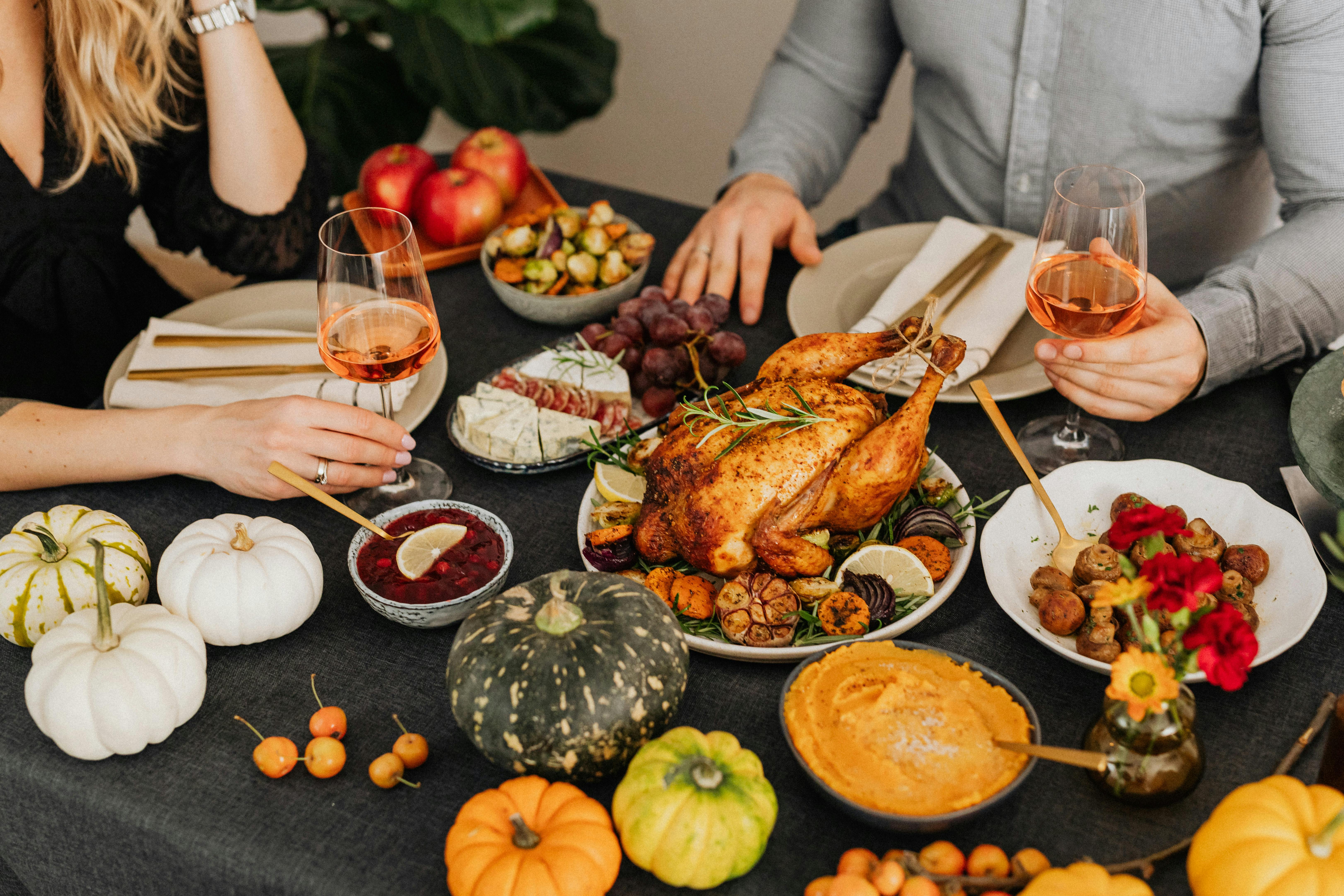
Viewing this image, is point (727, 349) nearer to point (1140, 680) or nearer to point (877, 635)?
point (877, 635)

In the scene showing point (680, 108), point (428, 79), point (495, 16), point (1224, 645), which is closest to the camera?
point (1224, 645)

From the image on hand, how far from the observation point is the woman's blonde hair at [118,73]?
166 centimetres

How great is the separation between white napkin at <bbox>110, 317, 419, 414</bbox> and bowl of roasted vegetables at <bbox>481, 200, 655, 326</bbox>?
26 centimetres

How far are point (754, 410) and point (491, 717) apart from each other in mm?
510

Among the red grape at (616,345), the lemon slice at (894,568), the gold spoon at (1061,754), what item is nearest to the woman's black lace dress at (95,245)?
the red grape at (616,345)

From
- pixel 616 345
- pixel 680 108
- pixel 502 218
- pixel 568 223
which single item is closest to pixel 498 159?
pixel 502 218

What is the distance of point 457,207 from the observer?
6.18 feet

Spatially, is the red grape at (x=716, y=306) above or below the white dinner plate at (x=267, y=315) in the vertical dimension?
below

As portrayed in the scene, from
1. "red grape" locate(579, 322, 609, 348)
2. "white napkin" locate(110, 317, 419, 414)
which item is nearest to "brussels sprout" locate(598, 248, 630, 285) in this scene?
"red grape" locate(579, 322, 609, 348)

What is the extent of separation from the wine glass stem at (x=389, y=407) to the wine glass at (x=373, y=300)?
0.25 ft

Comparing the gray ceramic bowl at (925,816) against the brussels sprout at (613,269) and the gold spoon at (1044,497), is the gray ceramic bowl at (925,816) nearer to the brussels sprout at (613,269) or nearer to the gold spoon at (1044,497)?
the gold spoon at (1044,497)

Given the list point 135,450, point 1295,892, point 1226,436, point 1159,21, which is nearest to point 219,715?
point 135,450

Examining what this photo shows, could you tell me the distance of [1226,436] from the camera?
146 cm

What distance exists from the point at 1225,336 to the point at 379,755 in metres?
1.32
